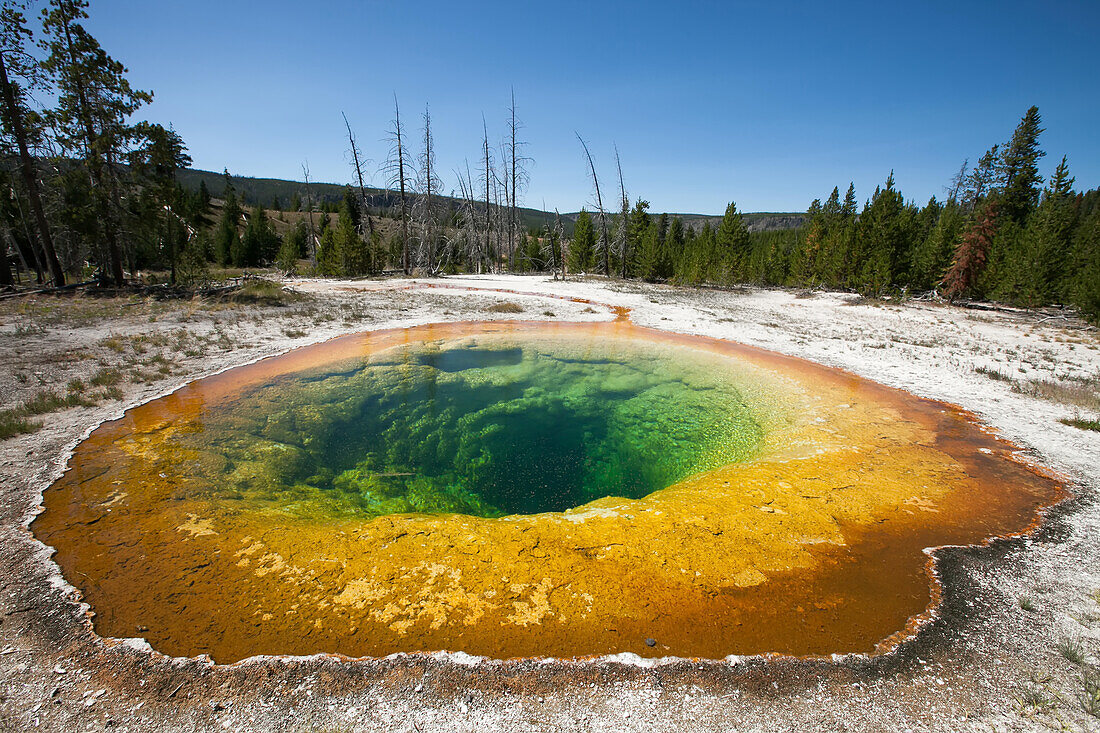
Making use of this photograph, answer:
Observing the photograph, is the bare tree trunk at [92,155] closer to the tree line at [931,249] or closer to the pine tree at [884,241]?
the tree line at [931,249]

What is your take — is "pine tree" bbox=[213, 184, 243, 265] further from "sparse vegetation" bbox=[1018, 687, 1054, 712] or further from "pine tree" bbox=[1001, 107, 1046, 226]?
"pine tree" bbox=[1001, 107, 1046, 226]

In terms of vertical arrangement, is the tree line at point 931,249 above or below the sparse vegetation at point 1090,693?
above

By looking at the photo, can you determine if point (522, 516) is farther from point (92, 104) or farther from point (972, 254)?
point (972, 254)

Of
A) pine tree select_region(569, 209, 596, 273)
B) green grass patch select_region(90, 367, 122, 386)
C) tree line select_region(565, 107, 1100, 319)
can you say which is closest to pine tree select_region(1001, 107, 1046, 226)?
tree line select_region(565, 107, 1100, 319)

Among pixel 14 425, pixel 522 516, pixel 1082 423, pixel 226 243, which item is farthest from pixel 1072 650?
pixel 226 243

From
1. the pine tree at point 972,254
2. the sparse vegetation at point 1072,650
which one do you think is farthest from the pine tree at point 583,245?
the sparse vegetation at point 1072,650
